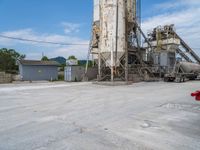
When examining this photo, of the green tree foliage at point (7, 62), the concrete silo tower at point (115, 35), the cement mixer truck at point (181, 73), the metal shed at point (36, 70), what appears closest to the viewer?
the concrete silo tower at point (115, 35)

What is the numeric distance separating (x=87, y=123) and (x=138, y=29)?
21.1 m

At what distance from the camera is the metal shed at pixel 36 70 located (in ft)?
93.1

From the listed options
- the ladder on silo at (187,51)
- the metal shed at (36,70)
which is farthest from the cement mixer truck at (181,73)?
the metal shed at (36,70)

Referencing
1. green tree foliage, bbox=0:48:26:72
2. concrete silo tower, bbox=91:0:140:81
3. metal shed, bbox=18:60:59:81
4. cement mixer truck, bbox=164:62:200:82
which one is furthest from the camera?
green tree foliage, bbox=0:48:26:72

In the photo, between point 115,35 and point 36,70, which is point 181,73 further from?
point 36,70

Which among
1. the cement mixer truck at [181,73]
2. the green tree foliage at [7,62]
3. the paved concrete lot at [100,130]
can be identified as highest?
the green tree foliage at [7,62]

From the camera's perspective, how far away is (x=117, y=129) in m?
4.96

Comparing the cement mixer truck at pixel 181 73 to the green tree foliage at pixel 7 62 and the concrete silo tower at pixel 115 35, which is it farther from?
the green tree foliage at pixel 7 62

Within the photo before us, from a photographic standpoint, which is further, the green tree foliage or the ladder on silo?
the green tree foliage

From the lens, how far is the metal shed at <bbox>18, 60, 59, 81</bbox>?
1117 inches

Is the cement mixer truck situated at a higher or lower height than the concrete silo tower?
lower

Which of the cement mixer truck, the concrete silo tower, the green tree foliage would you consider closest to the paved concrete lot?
the concrete silo tower

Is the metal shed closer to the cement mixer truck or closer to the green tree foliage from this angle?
the green tree foliage

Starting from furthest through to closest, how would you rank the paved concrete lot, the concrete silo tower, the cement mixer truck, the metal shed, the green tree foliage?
the green tree foliage
the metal shed
the cement mixer truck
the concrete silo tower
the paved concrete lot
